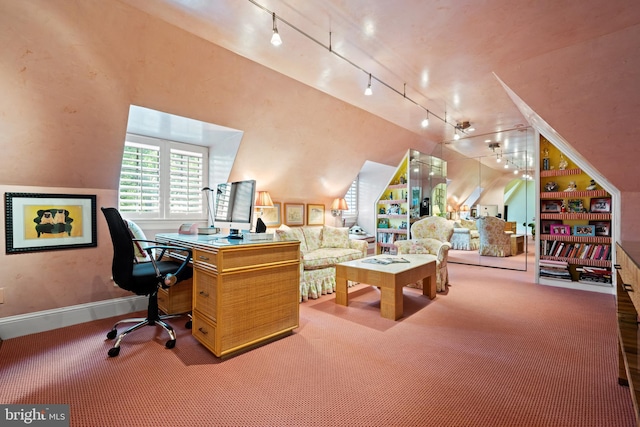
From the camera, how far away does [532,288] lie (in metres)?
4.53

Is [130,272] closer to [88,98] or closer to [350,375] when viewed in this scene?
[88,98]

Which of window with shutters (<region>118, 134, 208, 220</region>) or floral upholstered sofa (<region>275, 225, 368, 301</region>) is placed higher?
window with shutters (<region>118, 134, 208, 220</region>)

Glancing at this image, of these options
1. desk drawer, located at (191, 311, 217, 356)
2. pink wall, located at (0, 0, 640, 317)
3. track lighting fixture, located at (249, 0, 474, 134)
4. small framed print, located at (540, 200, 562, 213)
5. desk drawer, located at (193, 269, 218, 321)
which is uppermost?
track lighting fixture, located at (249, 0, 474, 134)

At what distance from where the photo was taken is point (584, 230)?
4496mm

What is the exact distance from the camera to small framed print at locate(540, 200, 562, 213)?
4688 mm

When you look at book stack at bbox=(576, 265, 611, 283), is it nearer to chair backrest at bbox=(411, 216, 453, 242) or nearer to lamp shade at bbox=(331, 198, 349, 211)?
chair backrest at bbox=(411, 216, 453, 242)

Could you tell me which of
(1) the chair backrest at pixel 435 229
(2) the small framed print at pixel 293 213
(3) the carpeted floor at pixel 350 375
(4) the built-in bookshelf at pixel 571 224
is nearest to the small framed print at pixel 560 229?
(4) the built-in bookshelf at pixel 571 224

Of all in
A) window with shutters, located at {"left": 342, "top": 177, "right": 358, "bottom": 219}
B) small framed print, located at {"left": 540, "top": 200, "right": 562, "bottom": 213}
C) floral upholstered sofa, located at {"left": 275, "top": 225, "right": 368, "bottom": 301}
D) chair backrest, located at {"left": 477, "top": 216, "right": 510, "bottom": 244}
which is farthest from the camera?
window with shutters, located at {"left": 342, "top": 177, "right": 358, "bottom": 219}

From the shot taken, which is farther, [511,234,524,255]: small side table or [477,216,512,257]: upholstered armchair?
[511,234,524,255]: small side table

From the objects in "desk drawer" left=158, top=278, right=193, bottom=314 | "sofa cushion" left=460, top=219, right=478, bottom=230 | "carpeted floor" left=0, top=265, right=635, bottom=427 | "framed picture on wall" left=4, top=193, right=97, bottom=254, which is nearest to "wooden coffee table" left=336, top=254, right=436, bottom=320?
"carpeted floor" left=0, top=265, right=635, bottom=427

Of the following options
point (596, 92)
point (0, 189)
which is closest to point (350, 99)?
point (596, 92)

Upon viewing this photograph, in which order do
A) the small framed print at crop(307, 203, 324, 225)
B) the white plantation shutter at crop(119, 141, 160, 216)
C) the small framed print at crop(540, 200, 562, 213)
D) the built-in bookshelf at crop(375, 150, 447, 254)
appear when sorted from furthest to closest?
1. the built-in bookshelf at crop(375, 150, 447, 254)
2. the small framed print at crop(307, 203, 324, 225)
3. the small framed print at crop(540, 200, 562, 213)
4. the white plantation shutter at crop(119, 141, 160, 216)

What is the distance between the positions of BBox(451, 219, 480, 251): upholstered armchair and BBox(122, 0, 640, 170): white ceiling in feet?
16.6

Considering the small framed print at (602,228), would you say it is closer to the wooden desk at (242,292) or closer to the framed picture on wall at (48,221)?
the wooden desk at (242,292)
